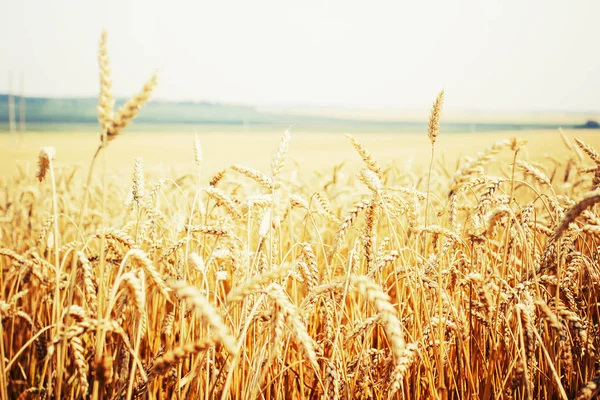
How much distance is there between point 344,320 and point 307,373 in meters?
0.31

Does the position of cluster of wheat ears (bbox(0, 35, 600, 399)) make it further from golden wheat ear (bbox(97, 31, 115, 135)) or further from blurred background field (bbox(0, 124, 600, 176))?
blurred background field (bbox(0, 124, 600, 176))

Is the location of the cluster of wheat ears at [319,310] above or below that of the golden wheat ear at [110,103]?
below

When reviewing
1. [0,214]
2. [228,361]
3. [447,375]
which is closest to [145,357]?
[228,361]

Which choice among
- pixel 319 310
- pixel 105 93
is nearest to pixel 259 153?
pixel 319 310

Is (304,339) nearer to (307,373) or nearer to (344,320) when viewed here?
(307,373)

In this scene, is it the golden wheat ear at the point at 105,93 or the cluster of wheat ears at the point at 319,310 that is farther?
the cluster of wheat ears at the point at 319,310

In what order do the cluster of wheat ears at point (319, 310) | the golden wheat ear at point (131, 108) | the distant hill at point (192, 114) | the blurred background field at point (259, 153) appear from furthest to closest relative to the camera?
the distant hill at point (192, 114)
the blurred background field at point (259, 153)
the cluster of wheat ears at point (319, 310)
the golden wheat ear at point (131, 108)

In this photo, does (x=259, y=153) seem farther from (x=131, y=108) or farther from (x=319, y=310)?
(x=131, y=108)

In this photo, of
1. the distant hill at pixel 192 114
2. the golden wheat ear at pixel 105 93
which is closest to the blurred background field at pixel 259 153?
the golden wheat ear at pixel 105 93

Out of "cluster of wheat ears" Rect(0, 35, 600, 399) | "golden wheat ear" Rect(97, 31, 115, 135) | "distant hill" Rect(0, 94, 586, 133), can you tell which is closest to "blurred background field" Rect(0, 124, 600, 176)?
"cluster of wheat ears" Rect(0, 35, 600, 399)

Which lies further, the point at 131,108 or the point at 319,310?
the point at 319,310

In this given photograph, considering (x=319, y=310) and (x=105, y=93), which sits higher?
(x=105, y=93)

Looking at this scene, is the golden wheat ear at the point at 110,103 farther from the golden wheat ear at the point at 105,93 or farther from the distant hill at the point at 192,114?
the distant hill at the point at 192,114

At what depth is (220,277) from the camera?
120 centimetres
